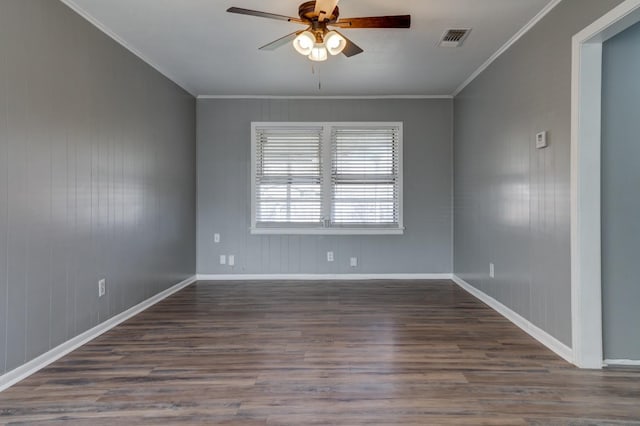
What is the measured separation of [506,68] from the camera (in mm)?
3350

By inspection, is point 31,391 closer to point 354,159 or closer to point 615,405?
point 615,405

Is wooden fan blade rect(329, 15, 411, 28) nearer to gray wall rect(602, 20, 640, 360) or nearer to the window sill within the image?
gray wall rect(602, 20, 640, 360)

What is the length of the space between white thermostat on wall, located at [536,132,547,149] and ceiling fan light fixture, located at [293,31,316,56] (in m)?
1.87

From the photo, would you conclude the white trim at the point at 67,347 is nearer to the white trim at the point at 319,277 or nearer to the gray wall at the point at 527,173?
the white trim at the point at 319,277

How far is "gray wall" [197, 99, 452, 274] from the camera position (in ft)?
16.3

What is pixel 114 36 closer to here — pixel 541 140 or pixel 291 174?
pixel 291 174

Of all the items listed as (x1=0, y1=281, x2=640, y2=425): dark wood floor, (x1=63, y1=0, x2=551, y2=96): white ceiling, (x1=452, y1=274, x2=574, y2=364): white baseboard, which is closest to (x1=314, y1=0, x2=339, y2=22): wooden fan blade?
(x1=63, y1=0, x2=551, y2=96): white ceiling

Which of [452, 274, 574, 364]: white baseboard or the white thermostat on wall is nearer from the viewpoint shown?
[452, 274, 574, 364]: white baseboard

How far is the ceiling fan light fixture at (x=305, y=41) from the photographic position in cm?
242

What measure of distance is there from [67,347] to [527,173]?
3859mm

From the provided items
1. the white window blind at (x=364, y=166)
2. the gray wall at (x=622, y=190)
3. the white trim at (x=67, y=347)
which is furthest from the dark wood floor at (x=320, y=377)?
the white window blind at (x=364, y=166)

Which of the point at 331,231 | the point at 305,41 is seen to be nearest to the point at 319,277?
the point at 331,231

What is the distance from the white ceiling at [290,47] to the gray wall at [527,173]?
34 centimetres

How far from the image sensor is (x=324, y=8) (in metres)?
2.22
